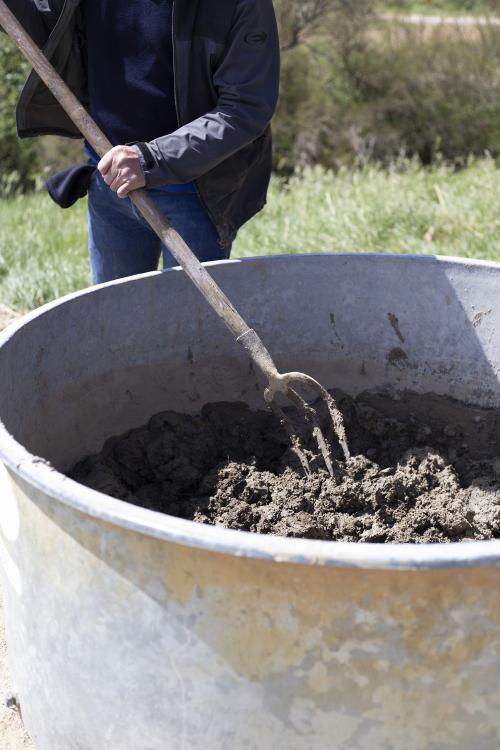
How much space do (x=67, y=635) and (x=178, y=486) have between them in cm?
90

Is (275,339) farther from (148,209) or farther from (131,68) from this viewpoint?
(131,68)

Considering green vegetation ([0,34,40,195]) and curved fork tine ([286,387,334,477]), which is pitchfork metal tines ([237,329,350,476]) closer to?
curved fork tine ([286,387,334,477])

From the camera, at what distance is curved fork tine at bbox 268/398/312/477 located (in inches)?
94.7

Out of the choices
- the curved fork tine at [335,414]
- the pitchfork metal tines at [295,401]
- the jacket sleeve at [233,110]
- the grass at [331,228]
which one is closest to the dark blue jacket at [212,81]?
the jacket sleeve at [233,110]

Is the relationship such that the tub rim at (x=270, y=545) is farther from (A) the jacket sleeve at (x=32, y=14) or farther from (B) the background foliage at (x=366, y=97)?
(B) the background foliage at (x=366, y=97)

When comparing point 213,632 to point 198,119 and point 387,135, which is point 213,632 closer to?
point 198,119

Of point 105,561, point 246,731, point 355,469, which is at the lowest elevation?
point 355,469

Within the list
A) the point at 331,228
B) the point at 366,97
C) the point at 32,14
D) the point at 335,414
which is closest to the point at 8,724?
the point at 335,414

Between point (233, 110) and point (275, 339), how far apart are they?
2.26 feet

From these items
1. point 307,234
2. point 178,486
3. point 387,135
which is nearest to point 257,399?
point 178,486

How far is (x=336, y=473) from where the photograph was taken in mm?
2441

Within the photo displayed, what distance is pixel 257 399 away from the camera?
2.76m

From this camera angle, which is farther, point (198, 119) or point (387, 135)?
point (387, 135)

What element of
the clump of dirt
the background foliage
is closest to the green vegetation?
the background foliage
